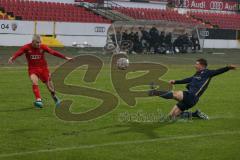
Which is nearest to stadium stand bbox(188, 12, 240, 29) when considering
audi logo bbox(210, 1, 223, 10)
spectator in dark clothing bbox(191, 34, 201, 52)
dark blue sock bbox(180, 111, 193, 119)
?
audi logo bbox(210, 1, 223, 10)

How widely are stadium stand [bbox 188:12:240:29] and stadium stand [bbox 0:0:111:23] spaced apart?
48.6ft

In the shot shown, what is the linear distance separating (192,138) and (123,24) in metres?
30.6

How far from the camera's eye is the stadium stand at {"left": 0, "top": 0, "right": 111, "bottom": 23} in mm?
42416

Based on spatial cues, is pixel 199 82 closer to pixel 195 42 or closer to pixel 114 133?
pixel 114 133

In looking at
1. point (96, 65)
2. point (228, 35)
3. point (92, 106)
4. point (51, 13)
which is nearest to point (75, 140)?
point (92, 106)

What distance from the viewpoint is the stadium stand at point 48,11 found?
4242 cm

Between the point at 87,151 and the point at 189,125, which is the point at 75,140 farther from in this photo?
the point at 189,125

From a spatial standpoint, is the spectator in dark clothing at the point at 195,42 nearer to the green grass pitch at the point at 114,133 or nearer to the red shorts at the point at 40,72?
the green grass pitch at the point at 114,133

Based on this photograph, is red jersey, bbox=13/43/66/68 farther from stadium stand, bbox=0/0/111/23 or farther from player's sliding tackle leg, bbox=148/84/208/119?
stadium stand, bbox=0/0/111/23

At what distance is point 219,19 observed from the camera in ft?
198

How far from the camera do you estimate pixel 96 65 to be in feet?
61.8

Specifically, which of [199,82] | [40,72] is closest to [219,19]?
[40,72]

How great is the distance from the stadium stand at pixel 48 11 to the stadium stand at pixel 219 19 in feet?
48.6

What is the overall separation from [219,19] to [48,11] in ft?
72.2
